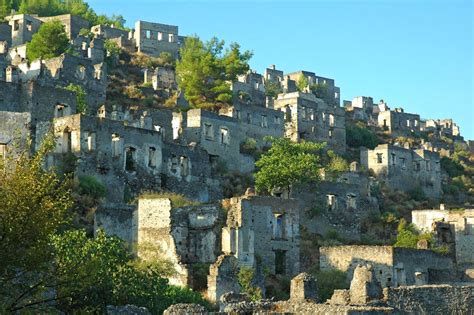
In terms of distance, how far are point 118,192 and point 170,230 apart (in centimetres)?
954

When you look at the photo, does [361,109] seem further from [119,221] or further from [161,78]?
[119,221]

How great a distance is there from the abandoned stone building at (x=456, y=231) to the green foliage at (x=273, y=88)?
3175cm

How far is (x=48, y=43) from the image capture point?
71.2m

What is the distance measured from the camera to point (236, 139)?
2363 inches

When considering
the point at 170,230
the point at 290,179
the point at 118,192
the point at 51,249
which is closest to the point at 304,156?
the point at 290,179

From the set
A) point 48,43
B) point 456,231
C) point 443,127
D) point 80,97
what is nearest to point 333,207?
point 456,231

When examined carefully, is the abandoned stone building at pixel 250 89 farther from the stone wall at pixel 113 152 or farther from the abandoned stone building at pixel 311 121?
the stone wall at pixel 113 152

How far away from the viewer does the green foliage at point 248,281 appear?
3469cm

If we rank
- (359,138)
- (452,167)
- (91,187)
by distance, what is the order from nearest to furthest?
1. (91,187)
2. (359,138)
3. (452,167)

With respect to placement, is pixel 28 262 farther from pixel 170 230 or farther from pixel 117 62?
pixel 117 62

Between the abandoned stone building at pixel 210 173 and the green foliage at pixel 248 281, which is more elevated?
the abandoned stone building at pixel 210 173

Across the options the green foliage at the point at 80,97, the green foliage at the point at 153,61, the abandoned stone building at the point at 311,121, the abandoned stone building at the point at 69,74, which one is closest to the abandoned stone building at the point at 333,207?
the green foliage at the point at 80,97

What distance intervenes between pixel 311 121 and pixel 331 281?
122 feet

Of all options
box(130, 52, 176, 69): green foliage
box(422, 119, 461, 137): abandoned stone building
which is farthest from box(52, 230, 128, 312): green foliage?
box(422, 119, 461, 137): abandoned stone building
